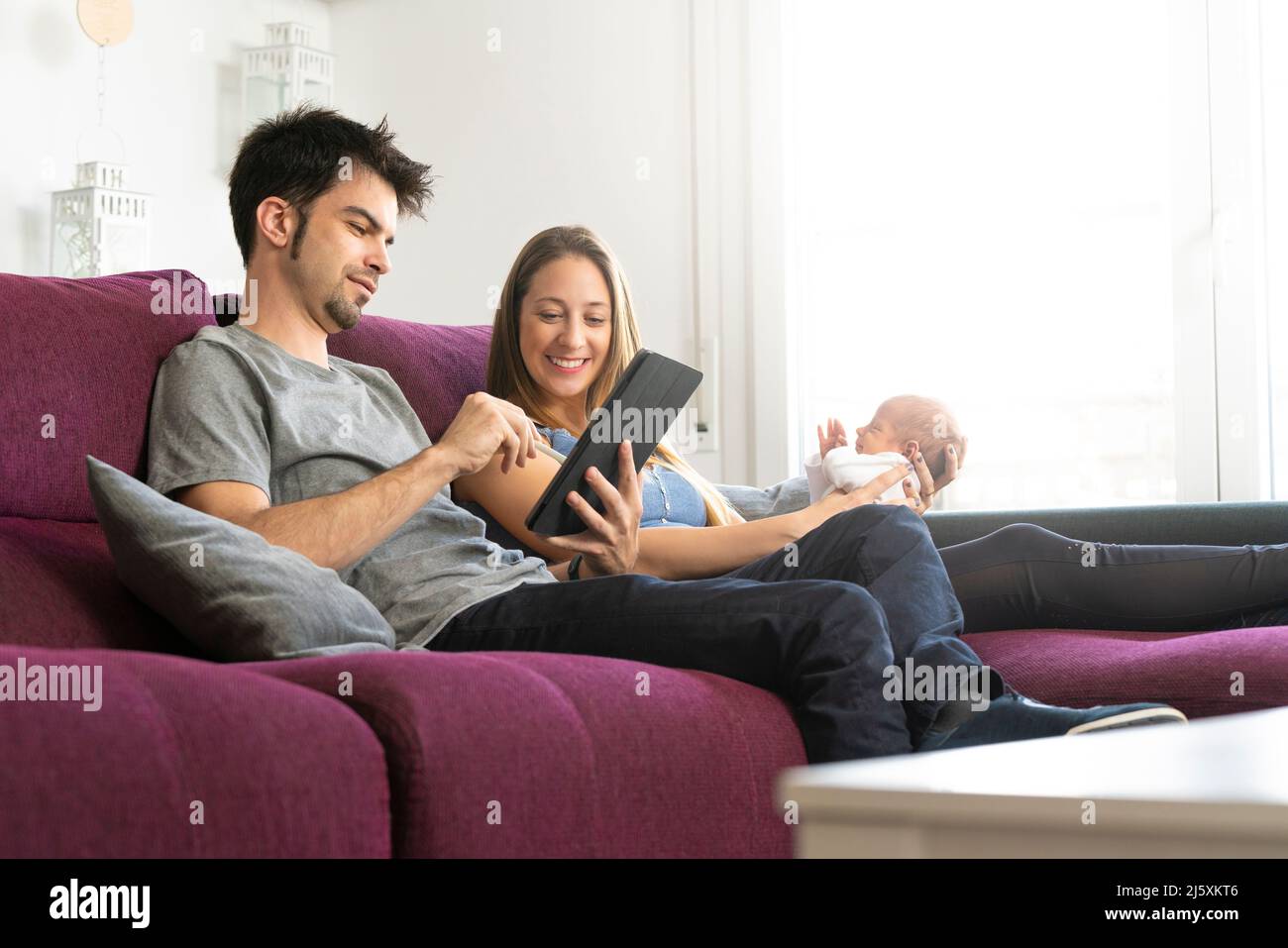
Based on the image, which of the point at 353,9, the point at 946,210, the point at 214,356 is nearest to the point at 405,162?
the point at 214,356

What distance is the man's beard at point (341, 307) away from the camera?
187cm

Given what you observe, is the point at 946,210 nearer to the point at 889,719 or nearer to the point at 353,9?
the point at 353,9

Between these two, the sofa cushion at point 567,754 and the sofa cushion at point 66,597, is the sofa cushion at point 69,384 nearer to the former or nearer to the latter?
the sofa cushion at point 66,597

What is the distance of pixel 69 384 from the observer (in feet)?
5.06

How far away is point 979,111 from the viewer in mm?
3580

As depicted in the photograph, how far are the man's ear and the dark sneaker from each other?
113 cm

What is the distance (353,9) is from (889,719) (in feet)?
12.7

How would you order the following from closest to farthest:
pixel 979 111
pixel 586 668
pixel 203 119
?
pixel 586 668 < pixel 979 111 < pixel 203 119

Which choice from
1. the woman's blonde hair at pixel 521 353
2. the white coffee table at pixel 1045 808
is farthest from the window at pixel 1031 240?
the white coffee table at pixel 1045 808

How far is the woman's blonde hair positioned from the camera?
217 cm

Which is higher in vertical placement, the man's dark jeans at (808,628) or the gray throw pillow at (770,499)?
the gray throw pillow at (770,499)

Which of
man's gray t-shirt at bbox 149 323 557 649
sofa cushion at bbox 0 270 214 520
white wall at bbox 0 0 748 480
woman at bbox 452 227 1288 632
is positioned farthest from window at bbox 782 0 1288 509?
sofa cushion at bbox 0 270 214 520

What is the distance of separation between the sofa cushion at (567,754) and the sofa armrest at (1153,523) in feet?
3.79

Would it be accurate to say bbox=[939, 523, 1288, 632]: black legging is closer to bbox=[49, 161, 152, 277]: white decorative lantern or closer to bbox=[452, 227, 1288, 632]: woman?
bbox=[452, 227, 1288, 632]: woman
